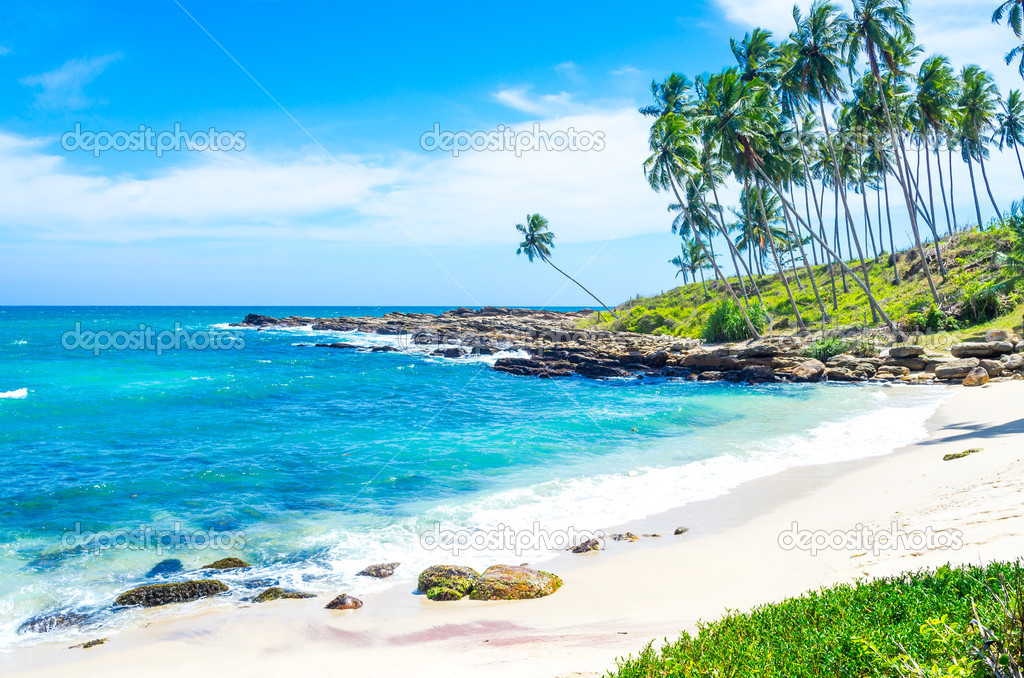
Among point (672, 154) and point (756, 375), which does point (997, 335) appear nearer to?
point (756, 375)

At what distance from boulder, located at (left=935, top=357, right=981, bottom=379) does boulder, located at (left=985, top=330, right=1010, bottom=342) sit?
2460mm

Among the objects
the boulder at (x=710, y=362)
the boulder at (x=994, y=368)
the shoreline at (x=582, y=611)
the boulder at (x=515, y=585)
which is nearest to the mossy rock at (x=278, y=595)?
the shoreline at (x=582, y=611)

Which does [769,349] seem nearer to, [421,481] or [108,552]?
[421,481]

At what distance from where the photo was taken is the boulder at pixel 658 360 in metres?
38.4

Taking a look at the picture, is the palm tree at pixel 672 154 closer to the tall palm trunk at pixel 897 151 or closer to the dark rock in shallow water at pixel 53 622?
the tall palm trunk at pixel 897 151

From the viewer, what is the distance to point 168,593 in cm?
873

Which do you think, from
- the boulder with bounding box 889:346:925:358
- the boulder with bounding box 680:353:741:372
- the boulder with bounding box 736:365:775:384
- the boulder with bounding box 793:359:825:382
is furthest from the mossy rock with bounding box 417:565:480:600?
the boulder with bounding box 680:353:741:372

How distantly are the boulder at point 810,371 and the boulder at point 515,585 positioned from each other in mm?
26631

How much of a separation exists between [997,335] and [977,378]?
571 centimetres

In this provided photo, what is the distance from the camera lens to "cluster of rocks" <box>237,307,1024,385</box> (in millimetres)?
26047

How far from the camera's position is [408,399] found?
29500mm

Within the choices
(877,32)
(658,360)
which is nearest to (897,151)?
(877,32)

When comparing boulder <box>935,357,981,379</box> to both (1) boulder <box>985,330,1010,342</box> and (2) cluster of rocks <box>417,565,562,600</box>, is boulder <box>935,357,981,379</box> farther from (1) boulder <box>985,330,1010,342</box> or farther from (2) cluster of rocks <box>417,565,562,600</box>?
(2) cluster of rocks <box>417,565,562,600</box>

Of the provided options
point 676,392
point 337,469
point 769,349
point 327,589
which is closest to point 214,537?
point 327,589
